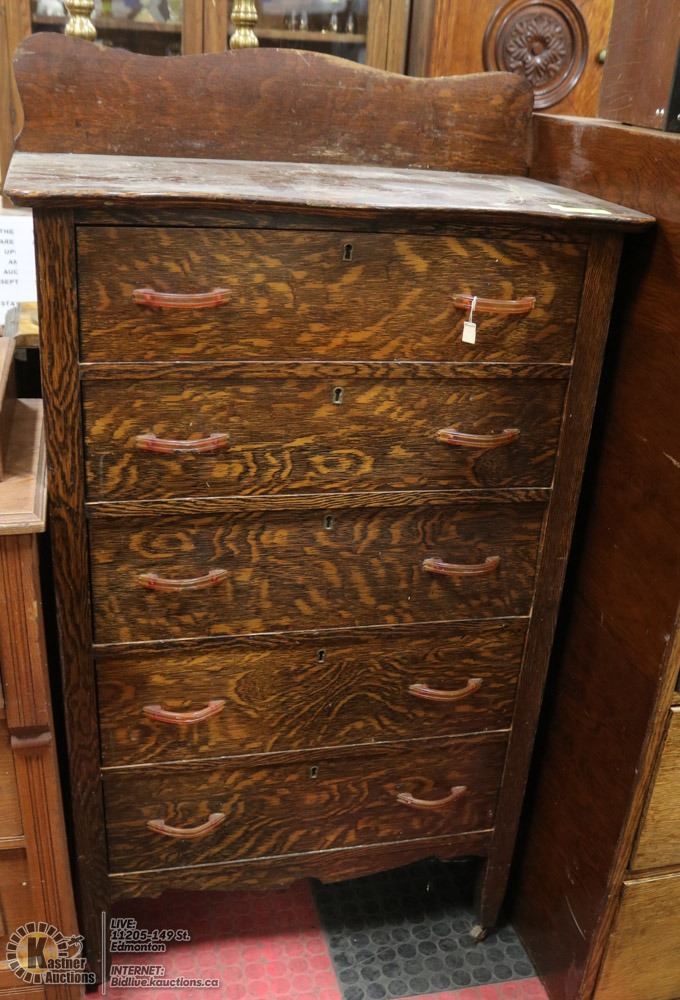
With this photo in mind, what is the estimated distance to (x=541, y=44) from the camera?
2361mm

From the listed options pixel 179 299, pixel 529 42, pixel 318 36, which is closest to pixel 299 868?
pixel 179 299

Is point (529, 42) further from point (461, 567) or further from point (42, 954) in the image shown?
point (42, 954)

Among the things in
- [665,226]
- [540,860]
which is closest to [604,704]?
[540,860]

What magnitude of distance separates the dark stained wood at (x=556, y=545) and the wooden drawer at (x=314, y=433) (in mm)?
35

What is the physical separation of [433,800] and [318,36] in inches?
81.7

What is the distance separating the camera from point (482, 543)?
1.37m

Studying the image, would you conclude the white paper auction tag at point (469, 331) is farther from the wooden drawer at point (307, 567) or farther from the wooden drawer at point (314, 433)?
the wooden drawer at point (307, 567)

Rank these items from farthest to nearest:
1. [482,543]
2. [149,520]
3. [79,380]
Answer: [482,543]
[149,520]
[79,380]

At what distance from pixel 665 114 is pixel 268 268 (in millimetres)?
621

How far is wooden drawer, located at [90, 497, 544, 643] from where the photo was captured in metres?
1.26

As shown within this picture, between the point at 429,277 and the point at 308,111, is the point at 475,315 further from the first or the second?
the point at 308,111

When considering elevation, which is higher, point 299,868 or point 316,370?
point 316,370

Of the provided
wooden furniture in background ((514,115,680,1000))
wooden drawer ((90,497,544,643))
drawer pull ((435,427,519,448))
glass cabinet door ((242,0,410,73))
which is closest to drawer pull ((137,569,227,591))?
wooden drawer ((90,497,544,643))

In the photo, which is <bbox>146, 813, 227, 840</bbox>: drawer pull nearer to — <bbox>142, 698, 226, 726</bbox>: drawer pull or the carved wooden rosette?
<bbox>142, 698, 226, 726</bbox>: drawer pull
